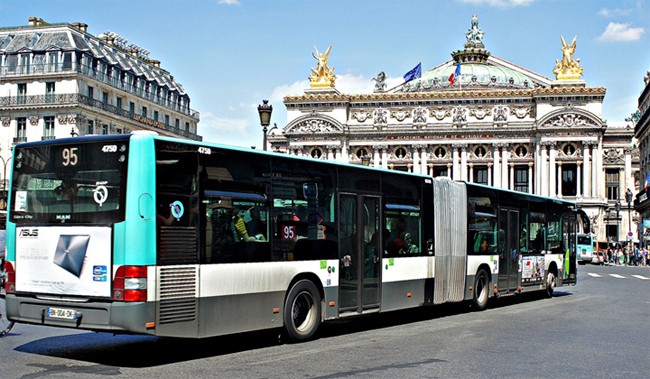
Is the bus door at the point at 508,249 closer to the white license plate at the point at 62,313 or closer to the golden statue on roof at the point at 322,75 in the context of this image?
the white license plate at the point at 62,313

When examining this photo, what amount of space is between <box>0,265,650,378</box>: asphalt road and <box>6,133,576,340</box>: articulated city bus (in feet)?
1.68

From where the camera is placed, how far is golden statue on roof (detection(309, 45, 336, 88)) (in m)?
95.9

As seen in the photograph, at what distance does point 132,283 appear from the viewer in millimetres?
9703

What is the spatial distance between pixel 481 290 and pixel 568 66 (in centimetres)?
7778

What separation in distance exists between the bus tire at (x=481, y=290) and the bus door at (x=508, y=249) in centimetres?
91

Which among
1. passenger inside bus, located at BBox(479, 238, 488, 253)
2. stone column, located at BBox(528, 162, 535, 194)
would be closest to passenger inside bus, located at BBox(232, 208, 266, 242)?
passenger inside bus, located at BBox(479, 238, 488, 253)

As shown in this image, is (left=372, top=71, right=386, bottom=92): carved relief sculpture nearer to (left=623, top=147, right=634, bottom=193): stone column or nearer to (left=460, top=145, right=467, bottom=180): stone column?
(left=460, top=145, right=467, bottom=180): stone column

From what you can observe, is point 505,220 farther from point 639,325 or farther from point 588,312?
point 639,325

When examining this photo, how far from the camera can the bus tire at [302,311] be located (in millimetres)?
12398

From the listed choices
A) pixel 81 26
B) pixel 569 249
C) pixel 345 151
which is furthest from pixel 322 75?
pixel 569 249

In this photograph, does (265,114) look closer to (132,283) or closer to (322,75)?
(132,283)

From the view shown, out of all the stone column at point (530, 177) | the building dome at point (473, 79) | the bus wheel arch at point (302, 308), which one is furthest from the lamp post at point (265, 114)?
the building dome at point (473, 79)

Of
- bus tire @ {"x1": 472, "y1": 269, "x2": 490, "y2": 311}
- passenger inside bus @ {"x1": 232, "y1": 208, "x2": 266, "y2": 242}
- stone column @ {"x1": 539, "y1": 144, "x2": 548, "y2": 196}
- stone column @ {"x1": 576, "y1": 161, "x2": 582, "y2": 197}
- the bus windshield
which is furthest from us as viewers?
stone column @ {"x1": 539, "y1": 144, "x2": 548, "y2": 196}

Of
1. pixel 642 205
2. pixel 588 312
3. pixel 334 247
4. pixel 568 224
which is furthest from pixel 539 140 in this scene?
pixel 334 247
